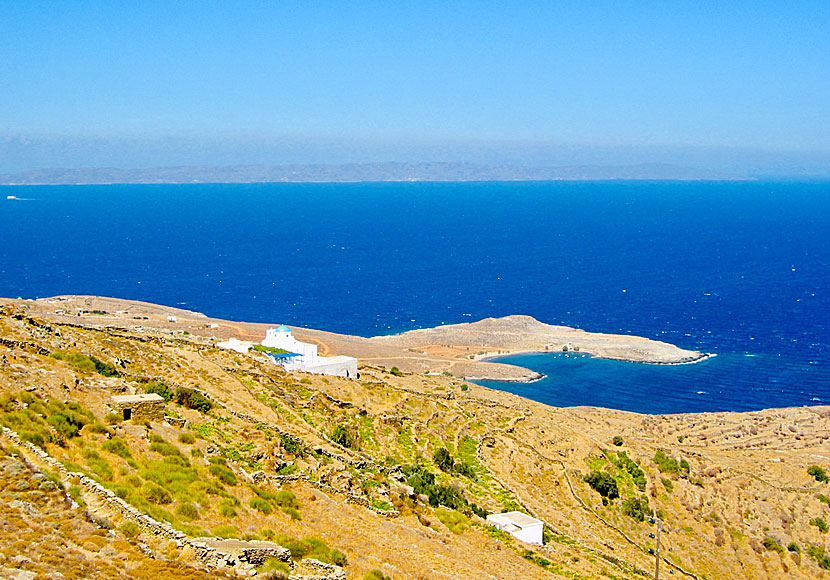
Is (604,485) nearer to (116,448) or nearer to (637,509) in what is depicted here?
(637,509)

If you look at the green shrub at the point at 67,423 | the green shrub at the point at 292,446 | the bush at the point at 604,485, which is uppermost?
the green shrub at the point at 67,423

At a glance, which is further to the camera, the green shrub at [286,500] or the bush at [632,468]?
the bush at [632,468]

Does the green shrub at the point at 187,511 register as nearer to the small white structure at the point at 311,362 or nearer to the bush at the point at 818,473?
the small white structure at the point at 311,362

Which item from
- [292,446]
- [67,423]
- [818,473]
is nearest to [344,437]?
[292,446]

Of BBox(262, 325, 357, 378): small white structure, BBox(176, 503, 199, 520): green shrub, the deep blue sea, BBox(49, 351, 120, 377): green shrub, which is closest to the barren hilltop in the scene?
BBox(176, 503, 199, 520): green shrub

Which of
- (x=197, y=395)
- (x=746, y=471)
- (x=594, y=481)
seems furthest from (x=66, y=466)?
(x=746, y=471)

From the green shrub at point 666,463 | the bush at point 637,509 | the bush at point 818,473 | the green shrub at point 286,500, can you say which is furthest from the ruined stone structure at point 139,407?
the bush at point 818,473

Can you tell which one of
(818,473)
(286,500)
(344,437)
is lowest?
(818,473)
